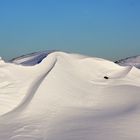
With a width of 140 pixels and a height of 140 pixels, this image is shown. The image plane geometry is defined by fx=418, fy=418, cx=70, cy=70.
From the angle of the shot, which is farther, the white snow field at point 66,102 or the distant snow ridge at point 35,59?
the distant snow ridge at point 35,59

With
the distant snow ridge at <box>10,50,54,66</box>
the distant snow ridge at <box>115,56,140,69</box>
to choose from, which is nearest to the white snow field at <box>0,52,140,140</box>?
the distant snow ridge at <box>10,50,54,66</box>

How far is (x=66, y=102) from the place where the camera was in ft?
34.5

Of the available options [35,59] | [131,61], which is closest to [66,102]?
[35,59]

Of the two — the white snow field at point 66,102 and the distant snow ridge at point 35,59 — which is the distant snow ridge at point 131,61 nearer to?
the distant snow ridge at point 35,59

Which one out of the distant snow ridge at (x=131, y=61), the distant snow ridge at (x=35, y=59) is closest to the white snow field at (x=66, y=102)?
the distant snow ridge at (x=35, y=59)

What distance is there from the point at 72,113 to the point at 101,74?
7425 mm

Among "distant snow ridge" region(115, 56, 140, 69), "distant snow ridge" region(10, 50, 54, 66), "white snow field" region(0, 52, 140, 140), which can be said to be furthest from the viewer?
"distant snow ridge" region(115, 56, 140, 69)

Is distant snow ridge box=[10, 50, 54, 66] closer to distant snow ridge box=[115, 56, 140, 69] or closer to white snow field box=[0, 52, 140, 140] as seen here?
white snow field box=[0, 52, 140, 140]

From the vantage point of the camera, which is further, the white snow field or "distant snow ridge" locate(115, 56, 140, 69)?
"distant snow ridge" locate(115, 56, 140, 69)

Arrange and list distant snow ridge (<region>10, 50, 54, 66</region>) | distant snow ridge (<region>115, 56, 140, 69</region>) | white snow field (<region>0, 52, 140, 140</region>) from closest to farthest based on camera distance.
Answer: white snow field (<region>0, 52, 140, 140</region>) → distant snow ridge (<region>10, 50, 54, 66</region>) → distant snow ridge (<region>115, 56, 140, 69</region>)

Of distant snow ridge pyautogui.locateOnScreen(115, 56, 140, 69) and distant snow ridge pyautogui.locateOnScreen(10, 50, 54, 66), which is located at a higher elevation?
distant snow ridge pyautogui.locateOnScreen(10, 50, 54, 66)

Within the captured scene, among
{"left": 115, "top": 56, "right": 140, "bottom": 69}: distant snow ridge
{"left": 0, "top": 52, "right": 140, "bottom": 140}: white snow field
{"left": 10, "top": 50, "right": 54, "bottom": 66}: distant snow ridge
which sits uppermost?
{"left": 0, "top": 52, "right": 140, "bottom": 140}: white snow field

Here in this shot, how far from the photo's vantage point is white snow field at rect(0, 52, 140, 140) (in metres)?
7.07

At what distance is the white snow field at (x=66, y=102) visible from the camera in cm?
707
